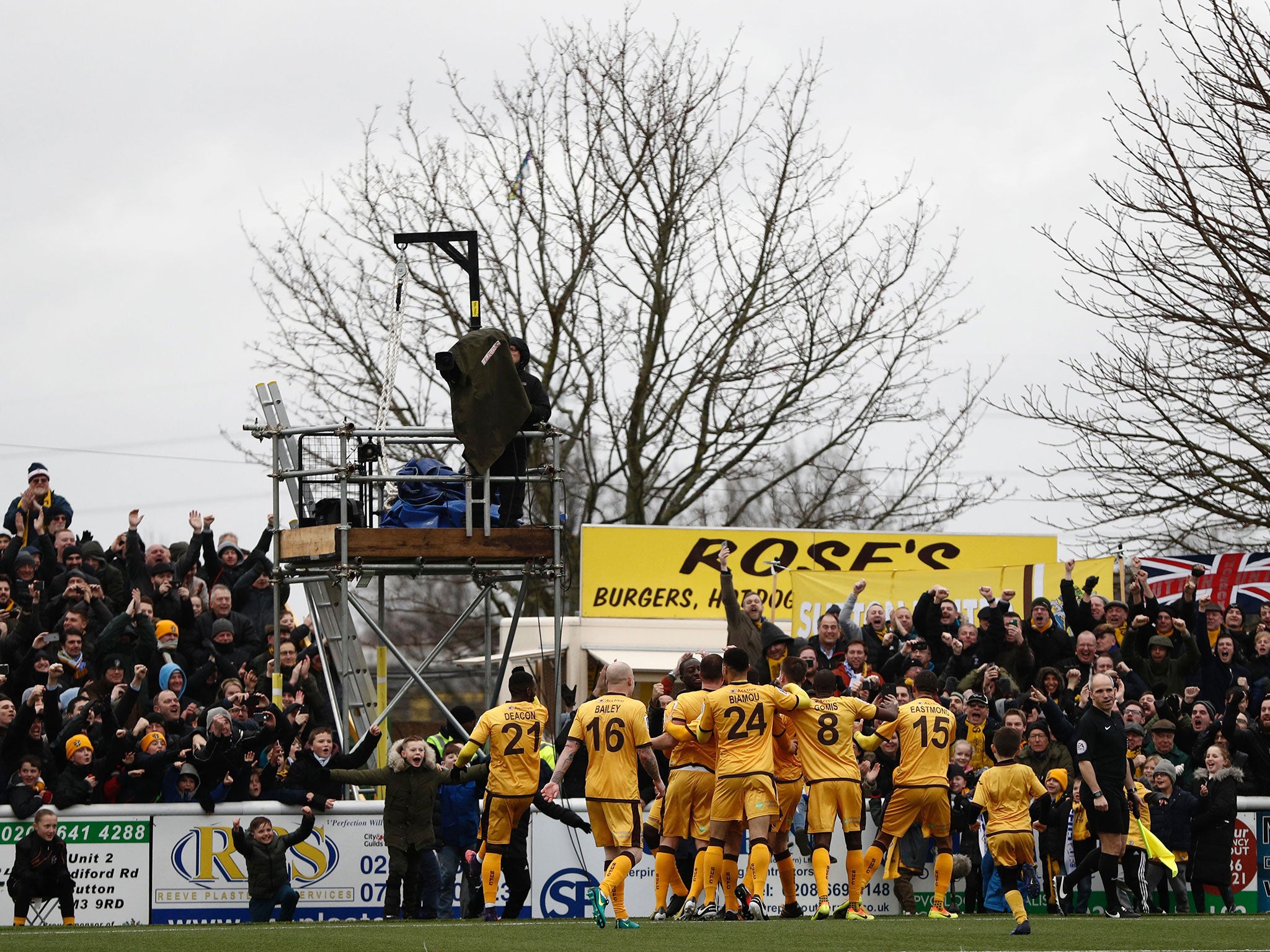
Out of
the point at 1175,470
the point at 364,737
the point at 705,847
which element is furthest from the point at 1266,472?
the point at 364,737

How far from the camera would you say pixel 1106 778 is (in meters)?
15.1

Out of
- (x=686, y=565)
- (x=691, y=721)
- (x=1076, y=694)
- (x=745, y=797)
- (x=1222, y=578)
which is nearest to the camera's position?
(x=745, y=797)

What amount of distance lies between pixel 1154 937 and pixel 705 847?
3.81 meters

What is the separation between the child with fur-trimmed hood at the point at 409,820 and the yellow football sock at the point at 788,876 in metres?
2.77

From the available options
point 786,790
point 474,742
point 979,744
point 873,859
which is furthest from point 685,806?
point 979,744

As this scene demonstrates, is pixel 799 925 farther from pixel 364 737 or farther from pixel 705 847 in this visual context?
pixel 364 737

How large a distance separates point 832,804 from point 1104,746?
92.3 inches

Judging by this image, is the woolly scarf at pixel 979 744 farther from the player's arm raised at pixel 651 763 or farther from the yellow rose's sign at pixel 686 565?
the yellow rose's sign at pixel 686 565

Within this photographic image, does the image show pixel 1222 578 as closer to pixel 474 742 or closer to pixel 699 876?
pixel 699 876

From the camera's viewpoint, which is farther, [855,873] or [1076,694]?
[1076,694]

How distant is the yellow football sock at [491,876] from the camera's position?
14.3 metres

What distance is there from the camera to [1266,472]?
68.6 feet

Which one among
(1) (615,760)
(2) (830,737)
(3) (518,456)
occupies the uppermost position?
(3) (518,456)

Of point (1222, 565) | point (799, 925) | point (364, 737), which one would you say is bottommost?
point (799, 925)
